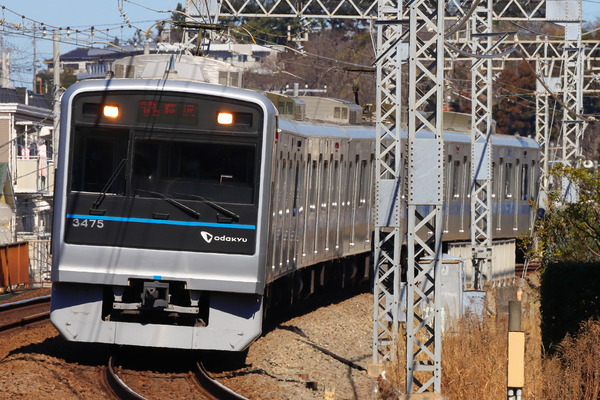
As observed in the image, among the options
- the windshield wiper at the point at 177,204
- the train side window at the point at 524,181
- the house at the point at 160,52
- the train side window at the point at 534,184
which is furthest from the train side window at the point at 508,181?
the windshield wiper at the point at 177,204

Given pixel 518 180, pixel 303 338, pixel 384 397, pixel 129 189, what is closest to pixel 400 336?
pixel 303 338

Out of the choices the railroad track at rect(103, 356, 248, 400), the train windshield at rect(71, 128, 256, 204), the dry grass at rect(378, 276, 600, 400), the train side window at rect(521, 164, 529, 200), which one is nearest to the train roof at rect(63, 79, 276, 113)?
the train windshield at rect(71, 128, 256, 204)

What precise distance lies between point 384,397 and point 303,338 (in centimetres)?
391

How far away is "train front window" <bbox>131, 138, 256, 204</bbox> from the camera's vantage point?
39.6ft

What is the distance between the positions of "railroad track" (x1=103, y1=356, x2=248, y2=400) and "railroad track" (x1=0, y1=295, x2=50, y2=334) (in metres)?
4.00

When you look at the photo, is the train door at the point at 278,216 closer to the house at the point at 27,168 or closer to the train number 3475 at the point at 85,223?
the train number 3475 at the point at 85,223

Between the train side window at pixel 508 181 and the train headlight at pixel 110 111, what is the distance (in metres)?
16.2

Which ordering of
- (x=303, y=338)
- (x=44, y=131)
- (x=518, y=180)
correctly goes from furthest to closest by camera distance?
(x=44, y=131) < (x=518, y=180) < (x=303, y=338)

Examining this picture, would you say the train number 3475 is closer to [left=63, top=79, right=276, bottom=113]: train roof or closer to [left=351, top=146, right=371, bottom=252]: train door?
[left=63, top=79, right=276, bottom=113]: train roof

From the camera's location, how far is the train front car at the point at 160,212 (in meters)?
11.9

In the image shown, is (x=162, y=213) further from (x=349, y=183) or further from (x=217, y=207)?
(x=349, y=183)

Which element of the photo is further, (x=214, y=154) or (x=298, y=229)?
(x=298, y=229)

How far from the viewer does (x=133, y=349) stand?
1393 cm

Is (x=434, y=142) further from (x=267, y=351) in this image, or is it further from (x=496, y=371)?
(x=267, y=351)
